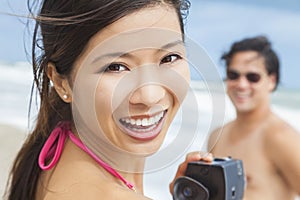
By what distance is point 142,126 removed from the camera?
80 cm

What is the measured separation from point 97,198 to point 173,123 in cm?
16

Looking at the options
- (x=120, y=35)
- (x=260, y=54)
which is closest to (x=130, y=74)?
(x=120, y=35)

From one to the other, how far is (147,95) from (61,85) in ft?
0.66

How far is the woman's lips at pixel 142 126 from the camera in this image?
796 mm

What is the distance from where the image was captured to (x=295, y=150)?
234cm

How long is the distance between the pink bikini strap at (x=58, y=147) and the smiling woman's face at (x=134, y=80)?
6cm

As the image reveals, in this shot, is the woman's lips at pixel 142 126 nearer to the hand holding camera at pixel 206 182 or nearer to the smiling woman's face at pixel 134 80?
the smiling woman's face at pixel 134 80

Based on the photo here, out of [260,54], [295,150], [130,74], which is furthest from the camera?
[260,54]

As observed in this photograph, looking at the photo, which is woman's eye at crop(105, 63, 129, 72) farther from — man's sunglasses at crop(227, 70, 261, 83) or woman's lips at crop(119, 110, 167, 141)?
man's sunglasses at crop(227, 70, 261, 83)

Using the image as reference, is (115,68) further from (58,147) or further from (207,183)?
(207,183)

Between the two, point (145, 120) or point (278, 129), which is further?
point (278, 129)

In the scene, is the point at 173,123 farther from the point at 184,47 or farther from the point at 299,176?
the point at 299,176

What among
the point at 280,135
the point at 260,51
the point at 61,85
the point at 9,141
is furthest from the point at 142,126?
the point at 9,141

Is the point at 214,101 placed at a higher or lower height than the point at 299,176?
higher
